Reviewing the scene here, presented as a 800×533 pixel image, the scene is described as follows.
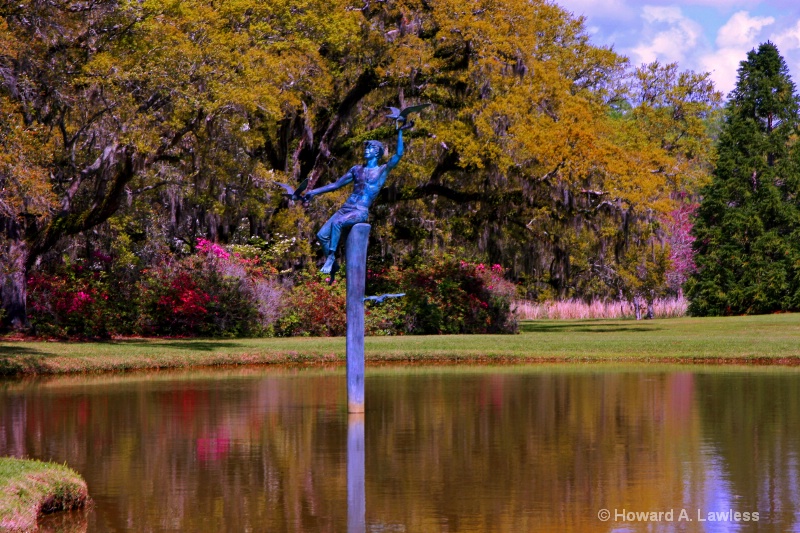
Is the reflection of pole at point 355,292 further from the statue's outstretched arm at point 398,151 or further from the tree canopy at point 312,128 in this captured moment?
the tree canopy at point 312,128

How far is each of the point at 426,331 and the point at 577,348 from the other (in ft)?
29.6

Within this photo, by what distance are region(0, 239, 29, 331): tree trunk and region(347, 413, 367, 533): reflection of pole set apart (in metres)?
16.5

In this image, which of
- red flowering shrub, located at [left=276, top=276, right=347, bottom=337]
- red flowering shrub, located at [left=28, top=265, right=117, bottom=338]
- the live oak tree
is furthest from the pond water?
red flowering shrub, located at [left=276, top=276, right=347, bottom=337]

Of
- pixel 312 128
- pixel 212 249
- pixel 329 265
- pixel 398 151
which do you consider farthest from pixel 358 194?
pixel 312 128

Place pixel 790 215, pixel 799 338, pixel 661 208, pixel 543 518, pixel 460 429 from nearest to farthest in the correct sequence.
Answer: pixel 543 518 < pixel 460 429 < pixel 799 338 < pixel 661 208 < pixel 790 215

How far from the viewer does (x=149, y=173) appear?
32.7 m

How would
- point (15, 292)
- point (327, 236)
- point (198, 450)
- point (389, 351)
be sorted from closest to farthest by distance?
point (198, 450), point (327, 236), point (389, 351), point (15, 292)

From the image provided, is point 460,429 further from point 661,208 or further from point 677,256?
point 677,256

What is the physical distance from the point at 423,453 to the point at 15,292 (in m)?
21.5

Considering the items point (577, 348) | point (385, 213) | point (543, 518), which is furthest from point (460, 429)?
point (385, 213)

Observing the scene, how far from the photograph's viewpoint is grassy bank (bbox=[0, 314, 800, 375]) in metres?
24.2

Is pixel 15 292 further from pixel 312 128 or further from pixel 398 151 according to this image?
pixel 398 151

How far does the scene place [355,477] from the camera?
11.1 meters

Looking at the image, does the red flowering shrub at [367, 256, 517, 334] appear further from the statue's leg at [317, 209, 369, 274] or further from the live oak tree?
the statue's leg at [317, 209, 369, 274]
